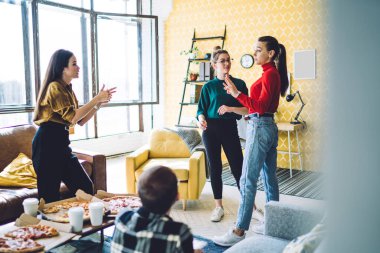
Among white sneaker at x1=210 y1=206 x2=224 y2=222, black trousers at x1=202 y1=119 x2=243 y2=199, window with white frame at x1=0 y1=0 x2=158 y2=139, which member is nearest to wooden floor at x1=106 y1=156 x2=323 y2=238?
white sneaker at x1=210 y1=206 x2=224 y2=222

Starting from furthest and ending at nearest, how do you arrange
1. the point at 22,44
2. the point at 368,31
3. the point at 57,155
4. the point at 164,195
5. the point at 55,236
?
Answer: the point at 22,44, the point at 57,155, the point at 55,236, the point at 164,195, the point at 368,31

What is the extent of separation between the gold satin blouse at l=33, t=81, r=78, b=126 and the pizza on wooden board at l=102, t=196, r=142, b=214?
63 cm

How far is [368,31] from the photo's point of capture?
0.40 meters

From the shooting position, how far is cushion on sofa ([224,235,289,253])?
193 cm

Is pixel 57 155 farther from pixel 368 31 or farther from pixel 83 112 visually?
pixel 368 31

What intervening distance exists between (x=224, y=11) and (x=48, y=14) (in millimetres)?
2708

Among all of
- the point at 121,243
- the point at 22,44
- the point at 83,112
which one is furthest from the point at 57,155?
the point at 22,44

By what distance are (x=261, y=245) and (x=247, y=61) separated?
433cm

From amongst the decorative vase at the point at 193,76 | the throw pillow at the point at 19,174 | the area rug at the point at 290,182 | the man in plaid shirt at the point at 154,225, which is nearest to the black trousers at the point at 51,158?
the throw pillow at the point at 19,174

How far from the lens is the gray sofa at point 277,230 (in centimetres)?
196

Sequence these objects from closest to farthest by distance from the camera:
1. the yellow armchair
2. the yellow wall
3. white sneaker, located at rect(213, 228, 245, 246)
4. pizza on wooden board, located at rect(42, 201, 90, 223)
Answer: pizza on wooden board, located at rect(42, 201, 90, 223) < white sneaker, located at rect(213, 228, 245, 246) < the yellow armchair < the yellow wall

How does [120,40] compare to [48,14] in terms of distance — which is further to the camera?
[120,40]

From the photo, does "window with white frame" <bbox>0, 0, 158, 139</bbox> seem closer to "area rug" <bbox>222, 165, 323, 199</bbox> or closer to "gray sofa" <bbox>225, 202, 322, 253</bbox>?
"area rug" <bbox>222, 165, 323, 199</bbox>

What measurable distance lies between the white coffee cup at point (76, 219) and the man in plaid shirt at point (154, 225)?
85 cm
